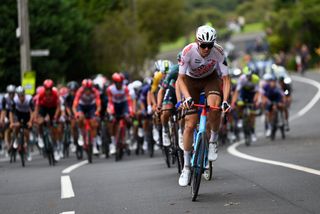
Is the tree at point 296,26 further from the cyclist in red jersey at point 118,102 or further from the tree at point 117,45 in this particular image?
the cyclist in red jersey at point 118,102

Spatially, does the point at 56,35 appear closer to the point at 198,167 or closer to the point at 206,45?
the point at 206,45

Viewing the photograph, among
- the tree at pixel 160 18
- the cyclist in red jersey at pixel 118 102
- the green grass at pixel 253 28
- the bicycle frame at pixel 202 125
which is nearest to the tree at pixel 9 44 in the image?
the cyclist in red jersey at pixel 118 102

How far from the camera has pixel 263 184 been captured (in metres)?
13.5

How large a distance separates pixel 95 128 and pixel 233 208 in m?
13.2

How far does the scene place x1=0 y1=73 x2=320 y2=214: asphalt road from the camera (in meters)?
11.7

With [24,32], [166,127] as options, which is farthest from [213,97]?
[24,32]

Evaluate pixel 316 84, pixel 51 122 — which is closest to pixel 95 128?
pixel 51 122

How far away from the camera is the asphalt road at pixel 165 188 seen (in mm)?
11695

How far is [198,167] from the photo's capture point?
12.3 m

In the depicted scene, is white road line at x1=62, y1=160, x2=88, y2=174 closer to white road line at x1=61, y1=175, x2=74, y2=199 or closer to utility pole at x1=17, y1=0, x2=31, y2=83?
white road line at x1=61, y1=175, x2=74, y2=199

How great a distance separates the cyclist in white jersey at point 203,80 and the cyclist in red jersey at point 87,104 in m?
10.7

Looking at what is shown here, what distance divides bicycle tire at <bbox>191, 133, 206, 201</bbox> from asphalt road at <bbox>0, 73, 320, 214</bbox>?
0.60 feet

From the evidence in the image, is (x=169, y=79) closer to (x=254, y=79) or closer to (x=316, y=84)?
(x=254, y=79)

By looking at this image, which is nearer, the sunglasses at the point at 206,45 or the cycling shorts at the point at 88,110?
the sunglasses at the point at 206,45
